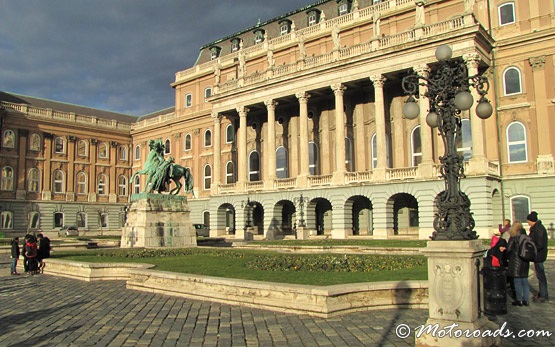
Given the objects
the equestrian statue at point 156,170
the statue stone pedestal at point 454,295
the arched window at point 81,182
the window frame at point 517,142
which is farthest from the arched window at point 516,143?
the arched window at point 81,182

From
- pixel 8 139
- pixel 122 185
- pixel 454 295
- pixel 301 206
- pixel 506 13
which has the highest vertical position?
pixel 506 13

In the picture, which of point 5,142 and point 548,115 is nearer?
point 548,115

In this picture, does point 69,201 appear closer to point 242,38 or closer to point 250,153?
point 250,153

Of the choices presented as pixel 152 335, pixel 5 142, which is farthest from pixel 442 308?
pixel 5 142

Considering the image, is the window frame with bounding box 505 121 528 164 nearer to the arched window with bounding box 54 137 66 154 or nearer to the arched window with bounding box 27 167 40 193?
the arched window with bounding box 54 137 66 154

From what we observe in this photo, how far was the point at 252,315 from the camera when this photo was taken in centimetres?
995

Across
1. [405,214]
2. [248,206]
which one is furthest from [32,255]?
[405,214]

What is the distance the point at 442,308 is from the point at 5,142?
63788mm

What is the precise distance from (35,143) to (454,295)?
213 feet

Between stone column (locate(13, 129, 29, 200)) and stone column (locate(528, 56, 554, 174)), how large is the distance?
57.2m

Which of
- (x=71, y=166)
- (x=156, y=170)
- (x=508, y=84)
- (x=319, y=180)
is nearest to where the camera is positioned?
(x=156, y=170)

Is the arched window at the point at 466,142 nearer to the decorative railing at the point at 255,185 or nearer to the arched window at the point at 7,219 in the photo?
the decorative railing at the point at 255,185

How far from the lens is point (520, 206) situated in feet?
120

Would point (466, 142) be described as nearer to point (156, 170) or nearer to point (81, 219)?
point (156, 170)
